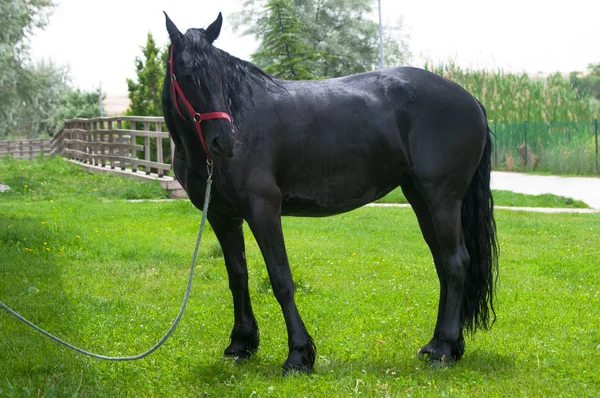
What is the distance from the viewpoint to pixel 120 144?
1859 centimetres

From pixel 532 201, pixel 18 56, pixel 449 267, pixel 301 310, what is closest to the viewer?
pixel 449 267

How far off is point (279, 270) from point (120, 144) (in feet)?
49.9

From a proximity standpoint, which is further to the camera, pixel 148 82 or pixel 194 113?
pixel 148 82

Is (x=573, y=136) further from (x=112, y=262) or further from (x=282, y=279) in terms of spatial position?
(x=282, y=279)

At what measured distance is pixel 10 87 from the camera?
2194cm

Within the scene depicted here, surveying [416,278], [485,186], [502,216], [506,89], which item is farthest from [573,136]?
[485,186]

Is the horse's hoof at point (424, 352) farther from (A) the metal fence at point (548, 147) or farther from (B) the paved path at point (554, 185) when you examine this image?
(A) the metal fence at point (548, 147)

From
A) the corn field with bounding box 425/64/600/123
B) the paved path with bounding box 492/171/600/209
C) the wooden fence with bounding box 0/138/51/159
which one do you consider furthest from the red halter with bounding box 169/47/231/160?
the wooden fence with bounding box 0/138/51/159

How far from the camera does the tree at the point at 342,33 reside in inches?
1644

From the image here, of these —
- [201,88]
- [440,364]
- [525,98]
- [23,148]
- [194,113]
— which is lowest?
[440,364]

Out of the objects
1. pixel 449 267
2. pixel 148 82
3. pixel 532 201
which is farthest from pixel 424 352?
pixel 148 82

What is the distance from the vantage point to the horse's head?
3854 mm

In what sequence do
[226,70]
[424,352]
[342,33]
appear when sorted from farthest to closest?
[342,33] → [424,352] → [226,70]

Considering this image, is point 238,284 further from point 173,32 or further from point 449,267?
point 173,32
